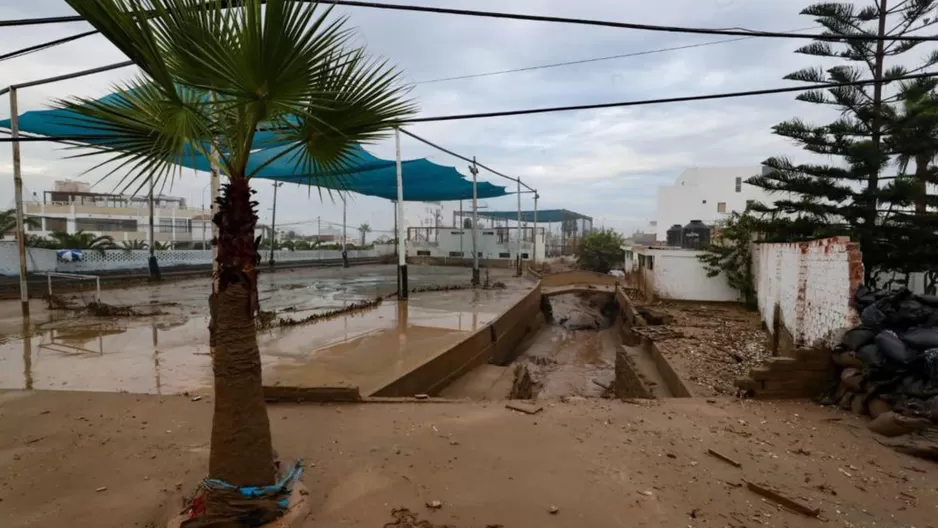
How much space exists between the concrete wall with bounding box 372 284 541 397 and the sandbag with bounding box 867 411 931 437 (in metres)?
4.27

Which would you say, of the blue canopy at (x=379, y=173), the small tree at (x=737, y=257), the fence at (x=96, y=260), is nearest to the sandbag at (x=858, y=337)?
the blue canopy at (x=379, y=173)

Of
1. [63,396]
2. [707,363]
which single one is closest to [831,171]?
[707,363]

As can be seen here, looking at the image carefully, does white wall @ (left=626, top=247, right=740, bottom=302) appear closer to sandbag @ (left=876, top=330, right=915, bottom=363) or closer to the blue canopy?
the blue canopy

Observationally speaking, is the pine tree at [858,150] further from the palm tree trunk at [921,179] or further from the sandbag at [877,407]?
the sandbag at [877,407]

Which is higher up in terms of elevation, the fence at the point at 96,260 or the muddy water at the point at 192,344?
the fence at the point at 96,260

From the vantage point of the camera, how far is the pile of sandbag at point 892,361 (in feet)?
12.0

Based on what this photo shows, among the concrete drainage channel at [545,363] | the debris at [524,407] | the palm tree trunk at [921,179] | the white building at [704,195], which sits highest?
the white building at [704,195]

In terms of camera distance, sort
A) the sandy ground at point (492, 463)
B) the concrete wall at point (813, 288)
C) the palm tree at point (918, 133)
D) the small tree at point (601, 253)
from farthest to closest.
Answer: the small tree at point (601, 253)
the palm tree at point (918, 133)
the concrete wall at point (813, 288)
the sandy ground at point (492, 463)

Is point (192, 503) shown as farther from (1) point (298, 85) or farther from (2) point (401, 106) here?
(2) point (401, 106)

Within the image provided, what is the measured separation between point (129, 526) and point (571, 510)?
7.81 ft

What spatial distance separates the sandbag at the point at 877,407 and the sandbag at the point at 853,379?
16 cm

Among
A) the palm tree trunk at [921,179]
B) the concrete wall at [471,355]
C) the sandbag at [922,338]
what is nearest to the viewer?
the sandbag at [922,338]

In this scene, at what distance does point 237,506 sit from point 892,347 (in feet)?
16.0

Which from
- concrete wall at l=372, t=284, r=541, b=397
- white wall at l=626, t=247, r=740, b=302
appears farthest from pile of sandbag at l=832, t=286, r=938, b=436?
white wall at l=626, t=247, r=740, b=302
